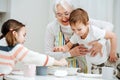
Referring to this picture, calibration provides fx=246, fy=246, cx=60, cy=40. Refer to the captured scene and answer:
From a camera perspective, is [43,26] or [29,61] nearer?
[29,61]

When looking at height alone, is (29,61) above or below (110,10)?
below

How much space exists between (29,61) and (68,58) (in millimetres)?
501

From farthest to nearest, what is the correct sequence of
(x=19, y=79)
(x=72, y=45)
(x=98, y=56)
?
1. (x=72, y=45)
2. (x=98, y=56)
3. (x=19, y=79)

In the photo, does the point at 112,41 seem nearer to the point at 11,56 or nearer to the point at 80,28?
the point at 80,28

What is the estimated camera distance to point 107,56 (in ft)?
5.69

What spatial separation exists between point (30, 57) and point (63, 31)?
22.6 inches

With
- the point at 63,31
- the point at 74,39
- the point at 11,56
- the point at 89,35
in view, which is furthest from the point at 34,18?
the point at 11,56

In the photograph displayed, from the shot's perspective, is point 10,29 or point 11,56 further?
point 10,29

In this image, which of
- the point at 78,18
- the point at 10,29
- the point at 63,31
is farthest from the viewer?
the point at 63,31

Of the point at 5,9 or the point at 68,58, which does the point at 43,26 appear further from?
the point at 68,58

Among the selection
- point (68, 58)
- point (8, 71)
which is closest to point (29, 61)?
point (8, 71)

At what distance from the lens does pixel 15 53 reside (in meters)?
1.39

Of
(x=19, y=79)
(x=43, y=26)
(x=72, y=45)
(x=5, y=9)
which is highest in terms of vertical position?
(x=5, y=9)

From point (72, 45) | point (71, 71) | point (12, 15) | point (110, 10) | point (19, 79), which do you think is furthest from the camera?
point (12, 15)
